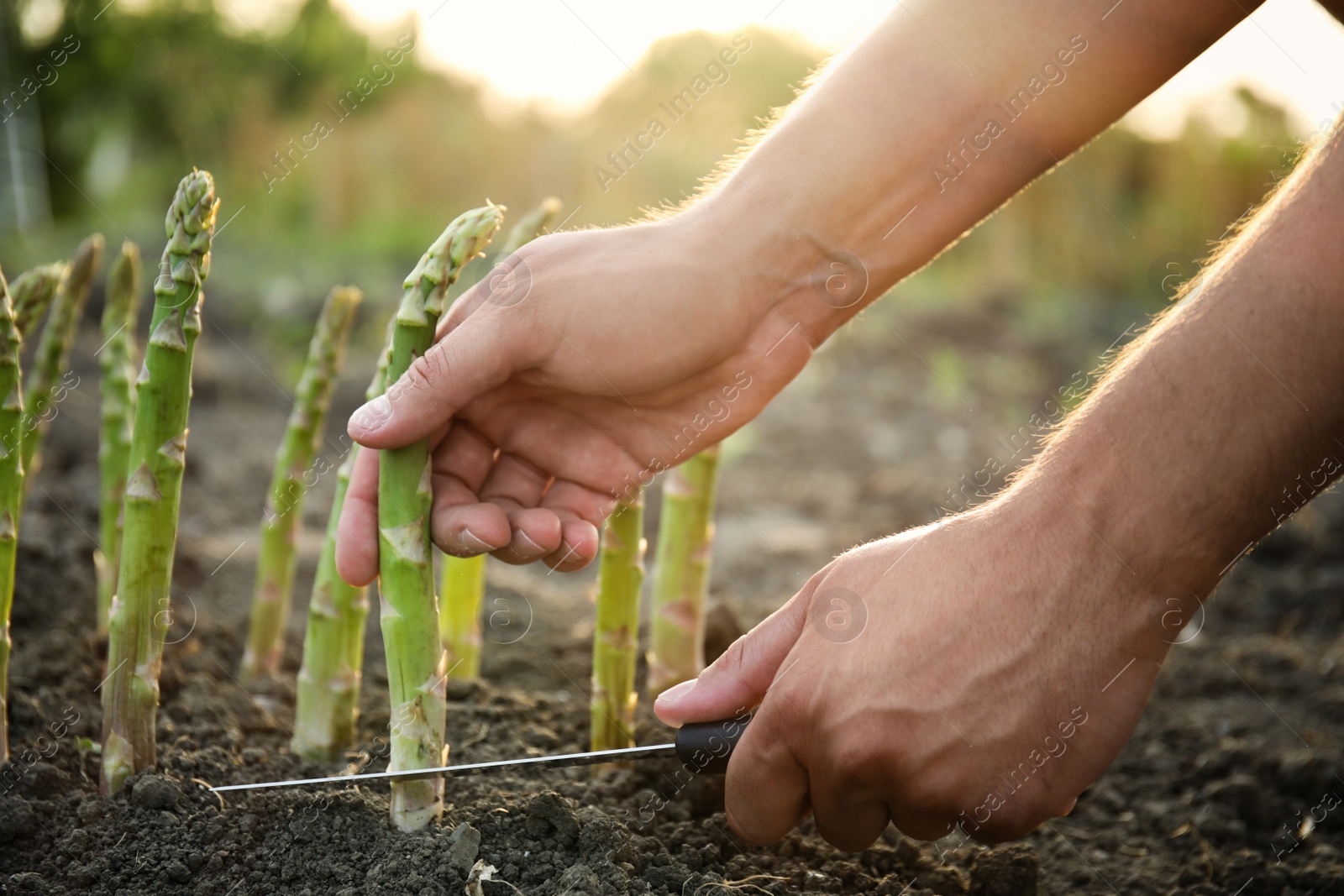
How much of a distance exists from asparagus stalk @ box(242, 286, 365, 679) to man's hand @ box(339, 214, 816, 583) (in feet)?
1.67

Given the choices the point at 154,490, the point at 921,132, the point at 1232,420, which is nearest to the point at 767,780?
the point at 1232,420

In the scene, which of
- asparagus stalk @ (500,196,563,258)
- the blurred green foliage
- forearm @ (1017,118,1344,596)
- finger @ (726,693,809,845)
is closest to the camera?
forearm @ (1017,118,1344,596)

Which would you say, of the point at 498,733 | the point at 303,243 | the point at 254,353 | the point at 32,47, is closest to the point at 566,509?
the point at 498,733

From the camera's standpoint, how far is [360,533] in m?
1.83

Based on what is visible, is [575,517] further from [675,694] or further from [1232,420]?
[1232,420]

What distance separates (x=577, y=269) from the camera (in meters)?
1.94

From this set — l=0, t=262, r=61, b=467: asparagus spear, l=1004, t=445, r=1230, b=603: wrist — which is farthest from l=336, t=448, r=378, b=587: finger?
l=1004, t=445, r=1230, b=603: wrist

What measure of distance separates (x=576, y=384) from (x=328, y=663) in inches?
33.4

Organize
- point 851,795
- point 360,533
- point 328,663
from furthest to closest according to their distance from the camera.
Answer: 1. point 328,663
2. point 360,533
3. point 851,795

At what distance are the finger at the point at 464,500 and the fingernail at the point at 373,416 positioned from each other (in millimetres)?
257

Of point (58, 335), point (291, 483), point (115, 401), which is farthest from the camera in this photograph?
point (115, 401)

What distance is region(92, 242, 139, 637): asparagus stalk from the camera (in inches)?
97.8

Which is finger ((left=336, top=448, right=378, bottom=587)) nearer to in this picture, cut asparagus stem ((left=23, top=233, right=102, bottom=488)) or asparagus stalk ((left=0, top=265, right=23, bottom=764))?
asparagus stalk ((left=0, top=265, right=23, bottom=764))

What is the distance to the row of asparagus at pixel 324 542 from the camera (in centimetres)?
173
